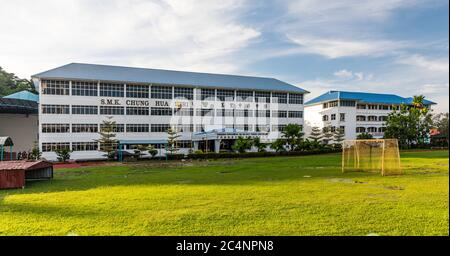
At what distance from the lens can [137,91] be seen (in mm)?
33312

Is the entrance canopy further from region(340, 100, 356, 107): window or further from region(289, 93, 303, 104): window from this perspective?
region(340, 100, 356, 107): window

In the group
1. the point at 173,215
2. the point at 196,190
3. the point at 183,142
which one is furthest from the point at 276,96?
the point at 173,215

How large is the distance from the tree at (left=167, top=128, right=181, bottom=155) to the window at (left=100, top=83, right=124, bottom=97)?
21.5ft

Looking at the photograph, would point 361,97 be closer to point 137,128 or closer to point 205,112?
point 205,112

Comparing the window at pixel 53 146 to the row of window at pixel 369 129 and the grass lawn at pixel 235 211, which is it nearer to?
the grass lawn at pixel 235 211

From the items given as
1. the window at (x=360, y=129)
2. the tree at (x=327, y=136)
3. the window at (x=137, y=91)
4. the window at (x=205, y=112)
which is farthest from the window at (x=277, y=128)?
the window at (x=137, y=91)

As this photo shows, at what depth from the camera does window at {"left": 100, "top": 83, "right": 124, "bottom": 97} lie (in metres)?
31.9

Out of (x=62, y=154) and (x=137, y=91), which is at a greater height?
(x=137, y=91)

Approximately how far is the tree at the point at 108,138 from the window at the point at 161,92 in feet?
18.0

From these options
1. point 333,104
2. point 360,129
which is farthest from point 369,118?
point 333,104

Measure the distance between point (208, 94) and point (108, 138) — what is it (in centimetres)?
1271

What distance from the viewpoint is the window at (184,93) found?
115 feet

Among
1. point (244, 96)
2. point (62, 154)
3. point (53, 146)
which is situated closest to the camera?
point (62, 154)

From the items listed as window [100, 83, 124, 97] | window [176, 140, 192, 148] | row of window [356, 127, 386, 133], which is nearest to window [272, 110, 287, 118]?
window [176, 140, 192, 148]
